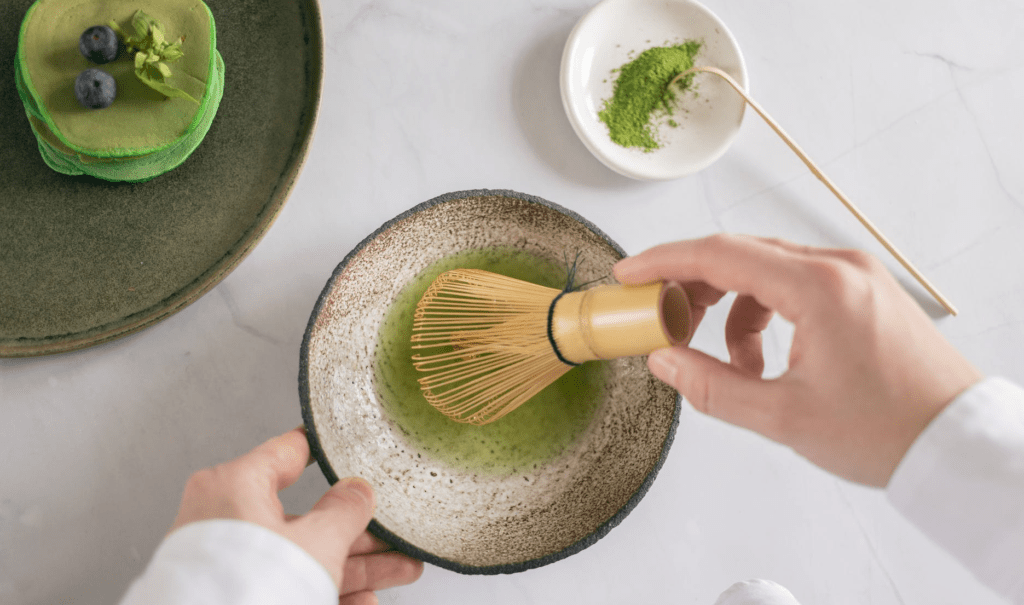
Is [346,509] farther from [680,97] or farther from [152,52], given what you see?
[680,97]

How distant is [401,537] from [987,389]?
0.41m

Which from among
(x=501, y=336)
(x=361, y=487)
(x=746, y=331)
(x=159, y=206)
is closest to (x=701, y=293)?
(x=746, y=331)

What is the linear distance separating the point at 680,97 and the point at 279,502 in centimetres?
57

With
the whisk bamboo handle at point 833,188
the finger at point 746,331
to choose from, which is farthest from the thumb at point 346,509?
the whisk bamboo handle at point 833,188

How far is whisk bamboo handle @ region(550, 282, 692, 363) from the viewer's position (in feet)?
1.45

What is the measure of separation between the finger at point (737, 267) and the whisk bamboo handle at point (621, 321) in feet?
0.06

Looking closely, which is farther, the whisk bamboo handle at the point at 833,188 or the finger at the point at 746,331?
the whisk bamboo handle at the point at 833,188

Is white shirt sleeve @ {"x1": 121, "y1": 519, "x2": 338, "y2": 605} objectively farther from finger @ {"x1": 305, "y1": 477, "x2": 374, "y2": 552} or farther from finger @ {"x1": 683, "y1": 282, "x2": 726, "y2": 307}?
finger @ {"x1": 683, "y1": 282, "x2": 726, "y2": 307}

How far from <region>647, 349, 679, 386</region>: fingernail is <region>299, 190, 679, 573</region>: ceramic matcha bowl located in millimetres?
91

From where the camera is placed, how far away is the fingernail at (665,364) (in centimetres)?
44

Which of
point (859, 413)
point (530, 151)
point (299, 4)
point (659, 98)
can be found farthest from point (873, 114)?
point (299, 4)

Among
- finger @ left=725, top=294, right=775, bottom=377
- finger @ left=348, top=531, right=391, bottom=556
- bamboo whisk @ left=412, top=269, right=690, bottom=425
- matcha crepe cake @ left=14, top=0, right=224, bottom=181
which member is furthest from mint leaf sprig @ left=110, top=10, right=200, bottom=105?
finger @ left=725, top=294, right=775, bottom=377

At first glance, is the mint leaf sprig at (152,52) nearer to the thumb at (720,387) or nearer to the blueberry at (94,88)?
Result: the blueberry at (94,88)

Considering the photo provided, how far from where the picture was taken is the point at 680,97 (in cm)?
70
